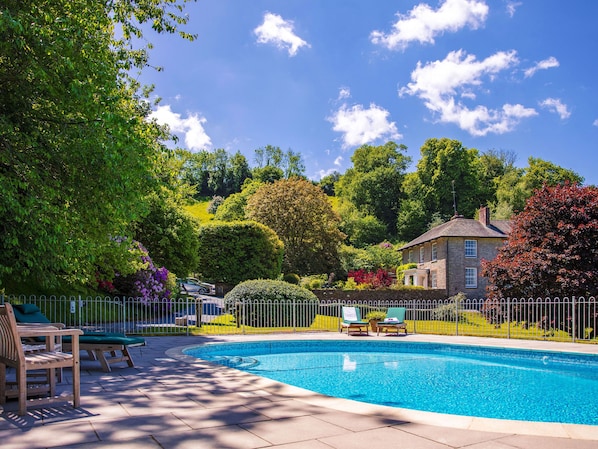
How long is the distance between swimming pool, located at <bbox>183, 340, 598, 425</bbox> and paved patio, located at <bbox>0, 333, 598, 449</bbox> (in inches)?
114

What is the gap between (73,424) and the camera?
469 centimetres

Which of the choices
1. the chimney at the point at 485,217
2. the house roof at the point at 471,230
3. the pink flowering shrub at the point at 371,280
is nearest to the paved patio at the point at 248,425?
the pink flowering shrub at the point at 371,280

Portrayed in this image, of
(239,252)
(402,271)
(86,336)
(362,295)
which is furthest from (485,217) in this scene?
(86,336)

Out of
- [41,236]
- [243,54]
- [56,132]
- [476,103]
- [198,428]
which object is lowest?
[198,428]

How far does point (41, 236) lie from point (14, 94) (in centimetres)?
293

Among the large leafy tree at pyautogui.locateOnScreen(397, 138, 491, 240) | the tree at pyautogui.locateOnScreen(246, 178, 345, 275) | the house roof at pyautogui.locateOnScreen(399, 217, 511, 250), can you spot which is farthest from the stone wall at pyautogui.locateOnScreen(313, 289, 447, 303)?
the large leafy tree at pyautogui.locateOnScreen(397, 138, 491, 240)

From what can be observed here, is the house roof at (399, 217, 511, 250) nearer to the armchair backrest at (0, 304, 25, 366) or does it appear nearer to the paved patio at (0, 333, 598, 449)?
the paved patio at (0, 333, 598, 449)

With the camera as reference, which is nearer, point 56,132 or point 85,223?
point 56,132

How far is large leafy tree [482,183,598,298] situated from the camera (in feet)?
55.1

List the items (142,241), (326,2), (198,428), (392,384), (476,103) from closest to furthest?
(198,428)
(392,384)
(326,2)
(142,241)
(476,103)

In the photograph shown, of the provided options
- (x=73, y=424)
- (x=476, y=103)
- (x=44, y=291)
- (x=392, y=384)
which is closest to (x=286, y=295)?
(x=44, y=291)

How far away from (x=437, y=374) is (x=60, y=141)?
31.4ft

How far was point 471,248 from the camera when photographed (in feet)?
118

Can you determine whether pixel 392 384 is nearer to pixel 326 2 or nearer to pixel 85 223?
pixel 85 223
